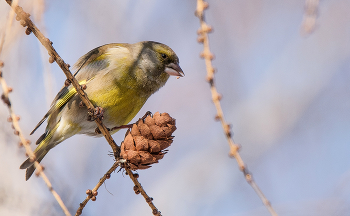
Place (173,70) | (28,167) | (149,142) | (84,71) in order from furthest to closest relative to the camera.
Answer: (173,70)
(84,71)
(28,167)
(149,142)

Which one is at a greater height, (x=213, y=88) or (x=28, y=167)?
(x=28, y=167)

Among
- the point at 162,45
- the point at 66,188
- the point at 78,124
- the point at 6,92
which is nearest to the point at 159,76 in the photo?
the point at 162,45

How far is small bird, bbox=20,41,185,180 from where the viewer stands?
10.2 ft

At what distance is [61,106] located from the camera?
3260mm

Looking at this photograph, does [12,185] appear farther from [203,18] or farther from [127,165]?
[203,18]

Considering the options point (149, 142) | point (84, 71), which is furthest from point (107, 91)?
point (149, 142)

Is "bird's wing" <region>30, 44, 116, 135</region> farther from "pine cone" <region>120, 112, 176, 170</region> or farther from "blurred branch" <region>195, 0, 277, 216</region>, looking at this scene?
"blurred branch" <region>195, 0, 277, 216</region>

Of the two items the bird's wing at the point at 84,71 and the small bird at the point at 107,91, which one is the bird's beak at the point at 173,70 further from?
the bird's wing at the point at 84,71

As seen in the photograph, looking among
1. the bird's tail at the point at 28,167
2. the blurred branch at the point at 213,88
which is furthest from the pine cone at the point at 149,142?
the bird's tail at the point at 28,167

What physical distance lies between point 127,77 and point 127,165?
4.08 feet

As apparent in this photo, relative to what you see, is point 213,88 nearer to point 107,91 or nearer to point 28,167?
point 107,91

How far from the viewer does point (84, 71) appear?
11.2ft

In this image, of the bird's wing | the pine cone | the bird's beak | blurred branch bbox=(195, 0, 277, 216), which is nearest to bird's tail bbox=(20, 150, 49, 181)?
the bird's wing

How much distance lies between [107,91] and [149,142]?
1090mm
